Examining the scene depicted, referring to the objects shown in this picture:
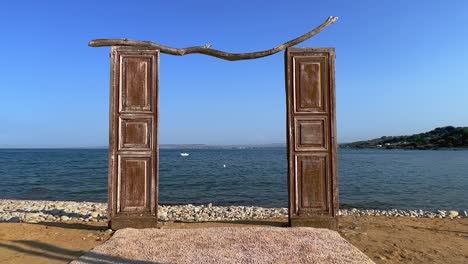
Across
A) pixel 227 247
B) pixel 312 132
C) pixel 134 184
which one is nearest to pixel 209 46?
pixel 312 132

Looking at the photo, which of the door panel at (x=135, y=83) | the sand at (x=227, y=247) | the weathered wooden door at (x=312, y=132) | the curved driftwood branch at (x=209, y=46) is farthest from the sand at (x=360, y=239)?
the curved driftwood branch at (x=209, y=46)

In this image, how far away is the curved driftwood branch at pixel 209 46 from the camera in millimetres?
8367

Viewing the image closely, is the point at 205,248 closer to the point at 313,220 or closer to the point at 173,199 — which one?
the point at 313,220

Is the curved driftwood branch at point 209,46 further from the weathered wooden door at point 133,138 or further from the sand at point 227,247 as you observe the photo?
the sand at point 227,247

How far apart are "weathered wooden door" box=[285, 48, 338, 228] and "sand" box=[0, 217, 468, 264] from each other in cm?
83

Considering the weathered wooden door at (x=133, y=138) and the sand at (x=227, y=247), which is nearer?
the sand at (x=227, y=247)

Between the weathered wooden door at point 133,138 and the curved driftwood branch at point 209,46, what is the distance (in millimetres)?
150

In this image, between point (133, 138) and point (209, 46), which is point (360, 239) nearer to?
point (133, 138)

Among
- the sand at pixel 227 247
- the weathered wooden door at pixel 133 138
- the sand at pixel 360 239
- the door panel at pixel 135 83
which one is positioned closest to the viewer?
the sand at pixel 227 247

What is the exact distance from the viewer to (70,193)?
74.8ft

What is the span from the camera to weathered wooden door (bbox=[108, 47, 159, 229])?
27.0ft

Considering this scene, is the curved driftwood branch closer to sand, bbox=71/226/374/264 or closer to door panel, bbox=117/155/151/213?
door panel, bbox=117/155/151/213

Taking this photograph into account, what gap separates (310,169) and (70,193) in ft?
60.1

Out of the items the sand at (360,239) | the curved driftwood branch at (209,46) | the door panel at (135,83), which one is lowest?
the sand at (360,239)
